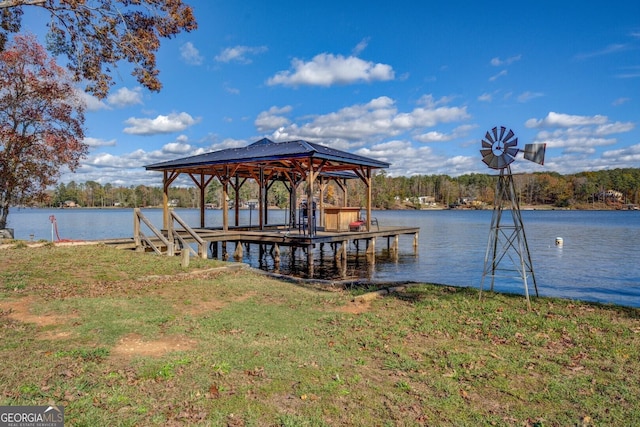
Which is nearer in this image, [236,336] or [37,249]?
[236,336]

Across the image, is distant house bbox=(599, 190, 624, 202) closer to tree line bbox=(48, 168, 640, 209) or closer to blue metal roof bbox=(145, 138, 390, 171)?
tree line bbox=(48, 168, 640, 209)

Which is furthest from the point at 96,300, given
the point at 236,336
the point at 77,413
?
the point at 77,413

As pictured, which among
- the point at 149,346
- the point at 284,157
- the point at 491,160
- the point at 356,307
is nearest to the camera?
the point at 149,346

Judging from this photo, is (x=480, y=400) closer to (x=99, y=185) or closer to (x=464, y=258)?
(x=464, y=258)

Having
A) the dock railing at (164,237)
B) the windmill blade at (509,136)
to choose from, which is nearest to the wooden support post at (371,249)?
the dock railing at (164,237)

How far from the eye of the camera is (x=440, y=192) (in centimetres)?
12650

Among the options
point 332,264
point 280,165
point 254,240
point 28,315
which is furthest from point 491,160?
point 280,165

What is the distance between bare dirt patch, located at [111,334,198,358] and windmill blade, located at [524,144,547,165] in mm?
6875

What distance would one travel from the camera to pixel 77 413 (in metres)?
3.10

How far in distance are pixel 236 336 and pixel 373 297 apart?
354 centimetres

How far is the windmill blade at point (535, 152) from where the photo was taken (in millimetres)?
7531

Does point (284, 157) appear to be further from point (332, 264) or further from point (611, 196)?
point (611, 196)

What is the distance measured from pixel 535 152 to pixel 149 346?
742cm

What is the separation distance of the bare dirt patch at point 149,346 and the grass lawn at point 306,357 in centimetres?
2
